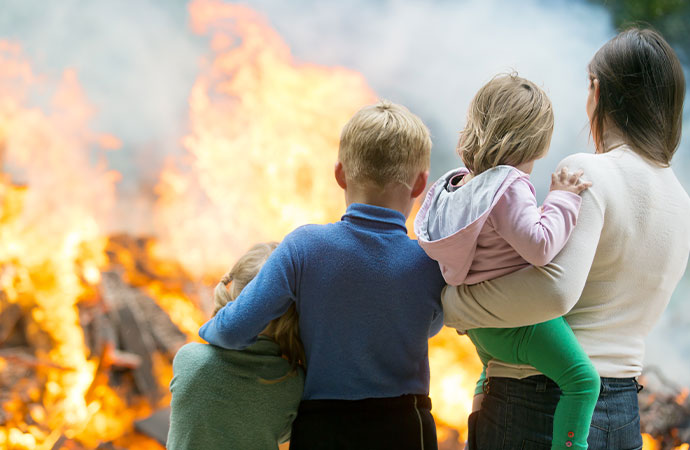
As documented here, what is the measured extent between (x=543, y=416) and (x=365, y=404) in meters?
0.33

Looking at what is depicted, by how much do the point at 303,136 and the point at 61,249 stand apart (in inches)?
64.5

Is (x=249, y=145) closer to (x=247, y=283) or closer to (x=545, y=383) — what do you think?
(x=247, y=283)

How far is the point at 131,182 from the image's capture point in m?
3.64

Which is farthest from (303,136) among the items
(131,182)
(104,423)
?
(104,423)

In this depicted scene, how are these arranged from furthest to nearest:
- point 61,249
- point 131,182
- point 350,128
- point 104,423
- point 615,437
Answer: point 131,182, point 61,249, point 104,423, point 350,128, point 615,437

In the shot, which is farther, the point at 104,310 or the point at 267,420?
the point at 104,310

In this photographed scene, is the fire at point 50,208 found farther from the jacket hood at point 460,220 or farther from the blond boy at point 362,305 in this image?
the jacket hood at point 460,220

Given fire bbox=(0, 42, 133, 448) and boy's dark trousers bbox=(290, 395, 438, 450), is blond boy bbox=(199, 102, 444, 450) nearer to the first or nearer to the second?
boy's dark trousers bbox=(290, 395, 438, 450)

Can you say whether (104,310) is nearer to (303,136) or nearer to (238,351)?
(303,136)

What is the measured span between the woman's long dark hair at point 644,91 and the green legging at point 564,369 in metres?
0.37

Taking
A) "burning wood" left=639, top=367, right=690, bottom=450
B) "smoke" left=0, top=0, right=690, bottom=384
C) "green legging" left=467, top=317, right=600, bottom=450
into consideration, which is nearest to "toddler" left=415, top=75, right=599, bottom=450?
"green legging" left=467, top=317, right=600, bottom=450

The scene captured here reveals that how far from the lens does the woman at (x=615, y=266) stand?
98 centimetres

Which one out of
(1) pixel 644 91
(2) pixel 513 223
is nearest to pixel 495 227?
(2) pixel 513 223

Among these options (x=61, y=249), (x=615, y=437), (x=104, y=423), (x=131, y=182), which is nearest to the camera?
(x=615, y=437)
